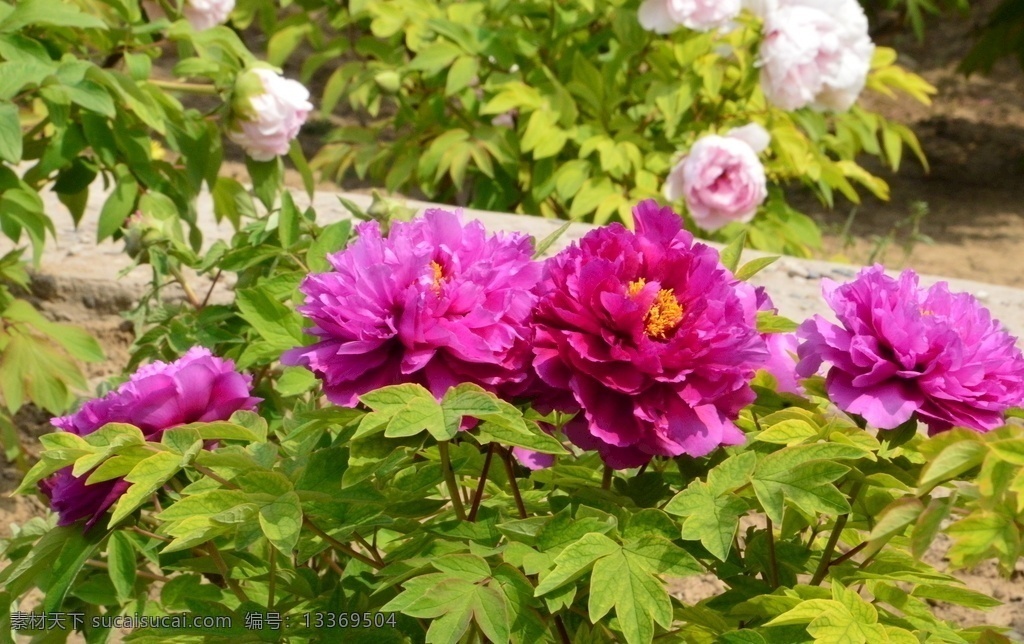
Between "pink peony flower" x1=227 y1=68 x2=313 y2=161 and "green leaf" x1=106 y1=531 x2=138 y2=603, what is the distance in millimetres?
925

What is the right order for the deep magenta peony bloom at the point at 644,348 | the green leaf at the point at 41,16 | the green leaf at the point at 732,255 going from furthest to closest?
the green leaf at the point at 41,16
the green leaf at the point at 732,255
the deep magenta peony bloom at the point at 644,348

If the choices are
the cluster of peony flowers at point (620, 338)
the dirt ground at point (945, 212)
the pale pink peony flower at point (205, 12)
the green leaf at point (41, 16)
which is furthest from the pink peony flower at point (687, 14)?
the cluster of peony flowers at point (620, 338)

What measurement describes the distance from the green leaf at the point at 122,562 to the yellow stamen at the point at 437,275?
0.43 meters

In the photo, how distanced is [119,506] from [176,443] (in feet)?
0.22

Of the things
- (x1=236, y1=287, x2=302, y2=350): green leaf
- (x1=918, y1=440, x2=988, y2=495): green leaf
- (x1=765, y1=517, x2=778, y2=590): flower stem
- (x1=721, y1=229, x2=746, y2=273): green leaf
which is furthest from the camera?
(x1=236, y1=287, x2=302, y2=350): green leaf

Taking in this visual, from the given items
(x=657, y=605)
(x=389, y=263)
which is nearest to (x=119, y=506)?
(x=389, y=263)

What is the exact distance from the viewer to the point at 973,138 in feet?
21.2

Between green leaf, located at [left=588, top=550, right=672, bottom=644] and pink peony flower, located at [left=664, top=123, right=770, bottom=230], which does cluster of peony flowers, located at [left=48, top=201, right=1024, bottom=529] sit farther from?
pink peony flower, located at [left=664, top=123, right=770, bottom=230]

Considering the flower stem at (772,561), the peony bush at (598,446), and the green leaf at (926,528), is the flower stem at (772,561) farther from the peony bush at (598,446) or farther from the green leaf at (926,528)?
the green leaf at (926,528)

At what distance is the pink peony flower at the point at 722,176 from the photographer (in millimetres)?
2844

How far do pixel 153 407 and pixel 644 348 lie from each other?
0.48m

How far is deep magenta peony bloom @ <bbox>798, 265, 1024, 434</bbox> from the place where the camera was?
0.94m

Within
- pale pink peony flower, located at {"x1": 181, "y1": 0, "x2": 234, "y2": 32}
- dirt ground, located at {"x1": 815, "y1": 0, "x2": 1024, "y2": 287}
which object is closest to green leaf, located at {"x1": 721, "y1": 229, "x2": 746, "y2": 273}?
pale pink peony flower, located at {"x1": 181, "y1": 0, "x2": 234, "y2": 32}

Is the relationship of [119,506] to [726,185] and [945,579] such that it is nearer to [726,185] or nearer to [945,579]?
[945,579]
